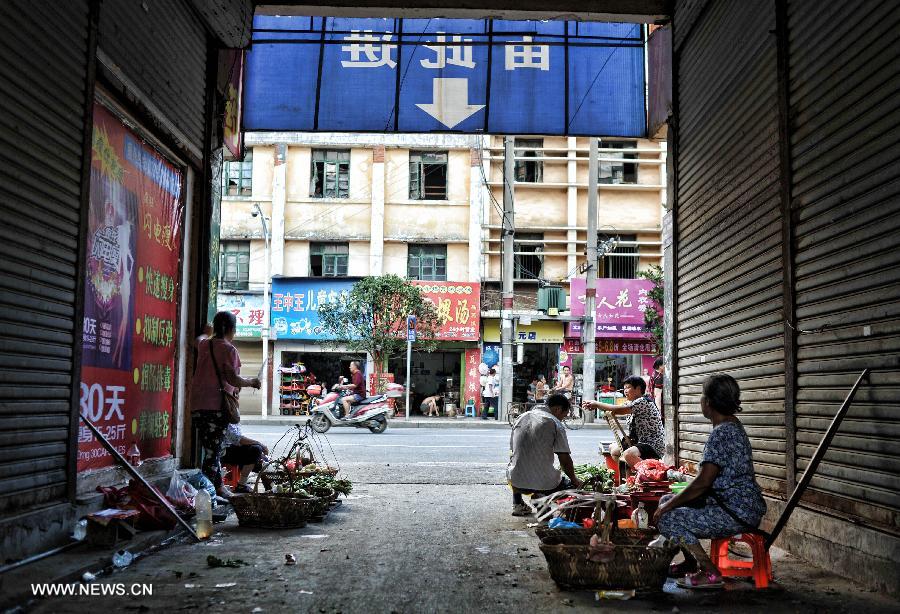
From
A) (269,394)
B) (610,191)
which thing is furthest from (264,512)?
(610,191)

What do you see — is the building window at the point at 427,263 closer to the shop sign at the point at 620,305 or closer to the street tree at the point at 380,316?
the street tree at the point at 380,316

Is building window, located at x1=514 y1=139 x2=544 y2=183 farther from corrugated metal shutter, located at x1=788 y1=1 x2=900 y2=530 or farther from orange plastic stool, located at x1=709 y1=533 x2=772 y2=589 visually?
orange plastic stool, located at x1=709 y1=533 x2=772 y2=589

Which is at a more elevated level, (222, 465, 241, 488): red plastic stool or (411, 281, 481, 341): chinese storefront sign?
(411, 281, 481, 341): chinese storefront sign

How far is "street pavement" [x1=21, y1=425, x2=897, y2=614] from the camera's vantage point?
4641mm

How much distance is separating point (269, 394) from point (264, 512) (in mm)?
24466

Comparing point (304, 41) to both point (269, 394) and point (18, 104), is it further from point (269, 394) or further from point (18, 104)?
point (269, 394)

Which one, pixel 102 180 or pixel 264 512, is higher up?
pixel 102 180

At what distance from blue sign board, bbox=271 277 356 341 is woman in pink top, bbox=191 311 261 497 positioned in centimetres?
2168

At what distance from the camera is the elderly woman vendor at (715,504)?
4.95 metres

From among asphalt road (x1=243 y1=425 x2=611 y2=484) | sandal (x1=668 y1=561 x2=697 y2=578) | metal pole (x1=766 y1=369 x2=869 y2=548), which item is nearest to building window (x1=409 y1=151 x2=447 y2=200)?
asphalt road (x1=243 y1=425 x2=611 y2=484)

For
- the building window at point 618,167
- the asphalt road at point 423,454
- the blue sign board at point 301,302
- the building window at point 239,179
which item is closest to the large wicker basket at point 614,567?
the asphalt road at point 423,454

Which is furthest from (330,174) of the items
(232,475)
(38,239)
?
(38,239)

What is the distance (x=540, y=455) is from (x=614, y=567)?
326cm

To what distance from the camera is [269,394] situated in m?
31.1
